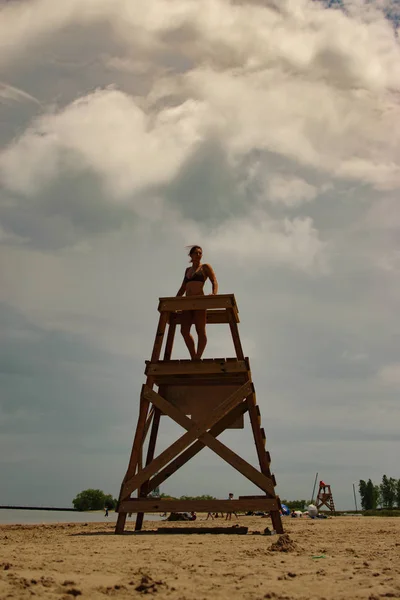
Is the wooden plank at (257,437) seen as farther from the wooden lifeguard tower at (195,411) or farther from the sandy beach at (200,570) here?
the sandy beach at (200,570)

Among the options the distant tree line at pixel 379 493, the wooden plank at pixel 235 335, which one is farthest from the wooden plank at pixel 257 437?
the distant tree line at pixel 379 493

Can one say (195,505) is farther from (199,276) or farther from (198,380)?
(199,276)

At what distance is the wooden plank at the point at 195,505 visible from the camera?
36.0 ft

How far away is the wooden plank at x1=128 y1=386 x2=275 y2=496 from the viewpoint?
11133 mm

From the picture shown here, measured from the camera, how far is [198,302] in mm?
12430

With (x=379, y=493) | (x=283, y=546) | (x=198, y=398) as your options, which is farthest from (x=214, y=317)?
Answer: (x=379, y=493)

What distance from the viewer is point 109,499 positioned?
266 feet

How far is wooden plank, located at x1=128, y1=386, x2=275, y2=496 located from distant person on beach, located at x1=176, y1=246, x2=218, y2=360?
1.45 m

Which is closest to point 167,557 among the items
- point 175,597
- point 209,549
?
point 209,549

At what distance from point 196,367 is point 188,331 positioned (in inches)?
48.5

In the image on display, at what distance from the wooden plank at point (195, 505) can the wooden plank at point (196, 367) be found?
2.45 metres

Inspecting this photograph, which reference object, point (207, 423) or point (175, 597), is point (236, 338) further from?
point (175, 597)

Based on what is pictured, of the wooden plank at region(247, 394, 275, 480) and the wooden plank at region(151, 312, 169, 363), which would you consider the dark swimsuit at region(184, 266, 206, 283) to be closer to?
the wooden plank at region(151, 312, 169, 363)

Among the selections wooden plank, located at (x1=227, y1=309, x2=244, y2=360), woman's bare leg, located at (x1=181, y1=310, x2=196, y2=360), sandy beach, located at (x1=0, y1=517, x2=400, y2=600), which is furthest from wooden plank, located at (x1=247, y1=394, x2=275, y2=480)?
sandy beach, located at (x1=0, y1=517, x2=400, y2=600)
